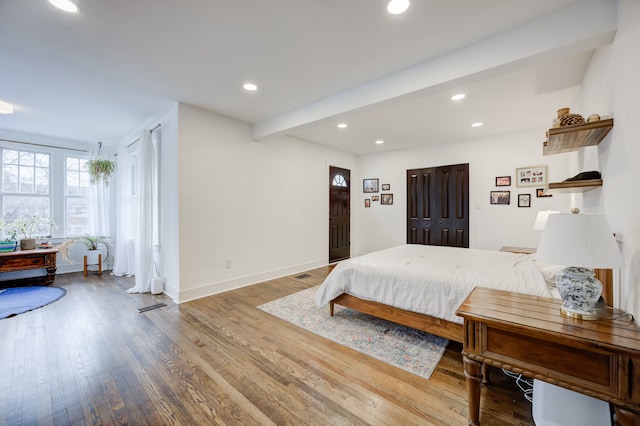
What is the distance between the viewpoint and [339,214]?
6.12 m

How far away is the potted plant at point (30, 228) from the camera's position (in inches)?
172

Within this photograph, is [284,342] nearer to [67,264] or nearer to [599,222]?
[599,222]

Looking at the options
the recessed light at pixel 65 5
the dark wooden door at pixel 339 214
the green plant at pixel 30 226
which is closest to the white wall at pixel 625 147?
the recessed light at pixel 65 5

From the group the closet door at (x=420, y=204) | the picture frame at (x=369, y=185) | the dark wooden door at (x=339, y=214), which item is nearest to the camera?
the closet door at (x=420, y=204)

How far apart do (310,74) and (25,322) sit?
4160 millimetres

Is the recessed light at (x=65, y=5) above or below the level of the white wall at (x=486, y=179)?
above

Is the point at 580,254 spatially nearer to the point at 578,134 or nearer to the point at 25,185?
the point at 578,134

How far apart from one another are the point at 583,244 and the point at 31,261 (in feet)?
22.3

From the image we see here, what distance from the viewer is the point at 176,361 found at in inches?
82.5

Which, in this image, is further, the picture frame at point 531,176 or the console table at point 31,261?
the picture frame at point 531,176

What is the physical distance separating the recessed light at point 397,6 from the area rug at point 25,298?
505cm

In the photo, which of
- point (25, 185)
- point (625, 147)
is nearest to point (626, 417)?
point (625, 147)

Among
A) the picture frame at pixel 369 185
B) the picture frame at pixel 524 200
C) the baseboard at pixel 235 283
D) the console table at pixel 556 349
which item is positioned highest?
the picture frame at pixel 369 185

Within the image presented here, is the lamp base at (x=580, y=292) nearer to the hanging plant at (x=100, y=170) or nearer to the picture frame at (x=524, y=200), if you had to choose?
the picture frame at (x=524, y=200)
